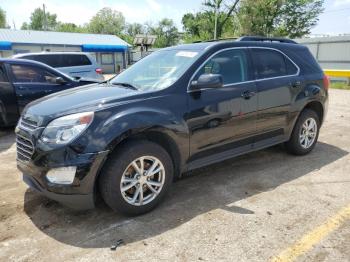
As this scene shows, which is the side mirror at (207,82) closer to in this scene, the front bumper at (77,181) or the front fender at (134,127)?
the front fender at (134,127)

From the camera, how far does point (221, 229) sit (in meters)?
3.23

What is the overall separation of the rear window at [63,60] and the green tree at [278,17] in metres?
26.3

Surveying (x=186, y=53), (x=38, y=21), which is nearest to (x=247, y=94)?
(x=186, y=53)

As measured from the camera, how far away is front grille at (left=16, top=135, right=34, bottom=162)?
327 cm

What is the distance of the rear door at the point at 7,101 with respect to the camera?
680 cm

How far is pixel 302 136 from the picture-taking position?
530cm

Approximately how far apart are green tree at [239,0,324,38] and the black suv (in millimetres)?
32982

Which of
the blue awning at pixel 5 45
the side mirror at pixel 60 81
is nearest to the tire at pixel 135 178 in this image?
the side mirror at pixel 60 81

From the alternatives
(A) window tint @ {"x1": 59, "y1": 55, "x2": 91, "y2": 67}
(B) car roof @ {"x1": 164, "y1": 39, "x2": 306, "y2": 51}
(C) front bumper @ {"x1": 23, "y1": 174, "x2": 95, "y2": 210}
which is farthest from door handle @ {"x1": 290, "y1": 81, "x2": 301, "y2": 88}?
(A) window tint @ {"x1": 59, "y1": 55, "x2": 91, "y2": 67}

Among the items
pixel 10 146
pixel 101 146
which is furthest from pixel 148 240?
pixel 10 146

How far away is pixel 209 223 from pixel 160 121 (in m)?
1.13

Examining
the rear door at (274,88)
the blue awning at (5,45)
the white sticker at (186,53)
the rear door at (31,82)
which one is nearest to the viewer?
the white sticker at (186,53)

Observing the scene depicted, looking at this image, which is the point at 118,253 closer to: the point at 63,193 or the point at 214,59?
the point at 63,193

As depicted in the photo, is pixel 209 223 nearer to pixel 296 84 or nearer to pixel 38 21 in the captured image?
pixel 296 84
